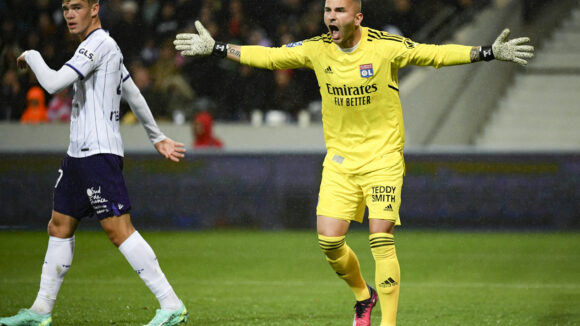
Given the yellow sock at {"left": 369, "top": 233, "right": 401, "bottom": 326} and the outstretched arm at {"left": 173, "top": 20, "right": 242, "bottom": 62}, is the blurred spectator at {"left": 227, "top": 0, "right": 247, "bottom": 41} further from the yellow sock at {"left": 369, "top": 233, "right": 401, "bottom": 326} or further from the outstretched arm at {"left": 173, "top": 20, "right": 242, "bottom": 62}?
the yellow sock at {"left": 369, "top": 233, "right": 401, "bottom": 326}

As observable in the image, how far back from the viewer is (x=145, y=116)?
21.1 feet

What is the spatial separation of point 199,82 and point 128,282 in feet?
23.6

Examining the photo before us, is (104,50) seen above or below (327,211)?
above

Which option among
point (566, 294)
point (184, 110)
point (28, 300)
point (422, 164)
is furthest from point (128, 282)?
point (184, 110)

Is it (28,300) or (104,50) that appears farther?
(28,300)

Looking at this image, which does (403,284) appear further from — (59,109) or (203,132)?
(59,109)

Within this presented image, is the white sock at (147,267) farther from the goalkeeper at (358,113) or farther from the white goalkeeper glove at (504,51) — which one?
the white goalkeeper glove at (504,51)

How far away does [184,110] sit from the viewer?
1535cm

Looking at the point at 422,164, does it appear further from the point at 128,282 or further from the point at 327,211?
the point at 327,211

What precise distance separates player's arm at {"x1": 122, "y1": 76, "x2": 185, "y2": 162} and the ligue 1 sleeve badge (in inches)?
51.8

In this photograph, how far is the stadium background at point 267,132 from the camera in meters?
13.2

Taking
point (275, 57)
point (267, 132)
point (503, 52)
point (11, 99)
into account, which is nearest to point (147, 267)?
point (275, 57)

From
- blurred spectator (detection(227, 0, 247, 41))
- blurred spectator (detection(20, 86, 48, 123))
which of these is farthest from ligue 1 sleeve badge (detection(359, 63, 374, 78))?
blurred spectator (detection(227, 0, 247, 41))

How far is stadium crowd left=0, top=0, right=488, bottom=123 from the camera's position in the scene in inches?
605
